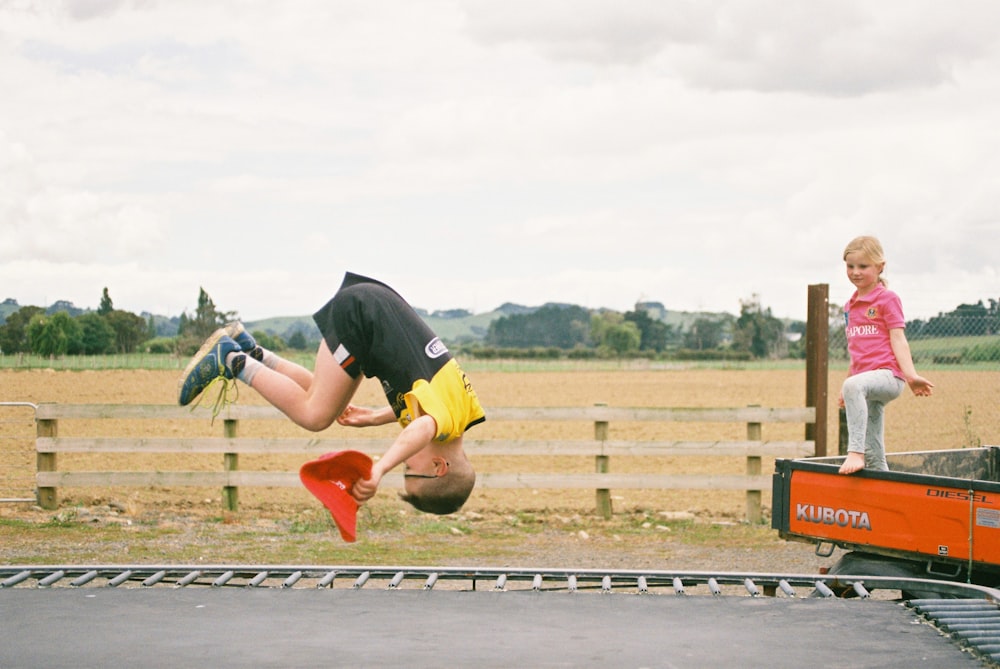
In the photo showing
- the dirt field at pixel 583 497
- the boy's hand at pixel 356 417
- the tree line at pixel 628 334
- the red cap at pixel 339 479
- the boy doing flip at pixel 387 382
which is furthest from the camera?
the tree line at pixel 628 334

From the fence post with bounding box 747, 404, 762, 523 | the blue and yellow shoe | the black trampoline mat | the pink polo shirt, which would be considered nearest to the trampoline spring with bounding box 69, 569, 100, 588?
the black trampoline mat

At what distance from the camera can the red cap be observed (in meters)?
3.07

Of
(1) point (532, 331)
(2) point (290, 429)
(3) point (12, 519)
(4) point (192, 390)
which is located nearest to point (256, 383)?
(4) point (192, 390)

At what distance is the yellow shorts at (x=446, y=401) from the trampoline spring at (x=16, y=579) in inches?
92.0

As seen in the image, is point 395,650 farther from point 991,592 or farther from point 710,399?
point 710,399

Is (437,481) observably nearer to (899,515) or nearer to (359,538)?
(899,515)

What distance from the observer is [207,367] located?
3.70m

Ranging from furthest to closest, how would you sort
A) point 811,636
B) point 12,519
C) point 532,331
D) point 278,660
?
point 532,331
point 12,519
point 811,636
point 278,660

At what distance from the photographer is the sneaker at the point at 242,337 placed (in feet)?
12.6

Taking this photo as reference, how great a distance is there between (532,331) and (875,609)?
8921cm

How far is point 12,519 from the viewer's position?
334 inches

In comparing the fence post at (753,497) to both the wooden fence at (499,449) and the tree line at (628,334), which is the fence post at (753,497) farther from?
the tree line at (628,334)

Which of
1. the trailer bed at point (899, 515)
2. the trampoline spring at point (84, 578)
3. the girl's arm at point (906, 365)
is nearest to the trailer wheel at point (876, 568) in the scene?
the trailer bed at point (899, 515)

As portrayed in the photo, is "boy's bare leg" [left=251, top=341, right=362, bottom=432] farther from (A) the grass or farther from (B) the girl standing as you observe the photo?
(A) the grass
